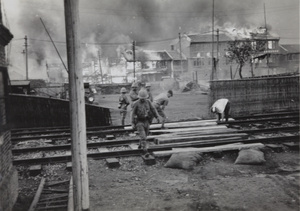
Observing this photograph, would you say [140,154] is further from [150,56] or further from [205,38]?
[205,38]

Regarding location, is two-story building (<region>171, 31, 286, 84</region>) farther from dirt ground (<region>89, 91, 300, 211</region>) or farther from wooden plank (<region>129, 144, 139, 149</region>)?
dirt ground (<region>89, 91, 300, 211</region>)

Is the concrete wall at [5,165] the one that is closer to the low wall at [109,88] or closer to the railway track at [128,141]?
the railway track at [128,141]

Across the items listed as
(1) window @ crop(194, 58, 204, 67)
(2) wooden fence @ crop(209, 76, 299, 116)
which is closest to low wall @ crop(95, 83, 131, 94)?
(1) window @ crop(194, 58, 204, 67)

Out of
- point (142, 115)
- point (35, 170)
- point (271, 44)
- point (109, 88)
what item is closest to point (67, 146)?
point (35, 170)

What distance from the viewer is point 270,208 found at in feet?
14.5

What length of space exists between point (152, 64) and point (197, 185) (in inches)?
2086

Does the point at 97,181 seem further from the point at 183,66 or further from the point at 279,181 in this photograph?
the point at 183,66

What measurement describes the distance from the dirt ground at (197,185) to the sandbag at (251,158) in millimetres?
140

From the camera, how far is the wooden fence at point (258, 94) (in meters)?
14.0

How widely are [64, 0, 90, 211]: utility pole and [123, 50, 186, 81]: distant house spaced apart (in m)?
51.1

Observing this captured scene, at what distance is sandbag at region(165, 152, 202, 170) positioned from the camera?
6.51 metres

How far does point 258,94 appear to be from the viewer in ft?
48.0

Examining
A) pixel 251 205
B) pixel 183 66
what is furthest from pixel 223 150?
pixel 183 66

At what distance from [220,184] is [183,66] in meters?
55.9
